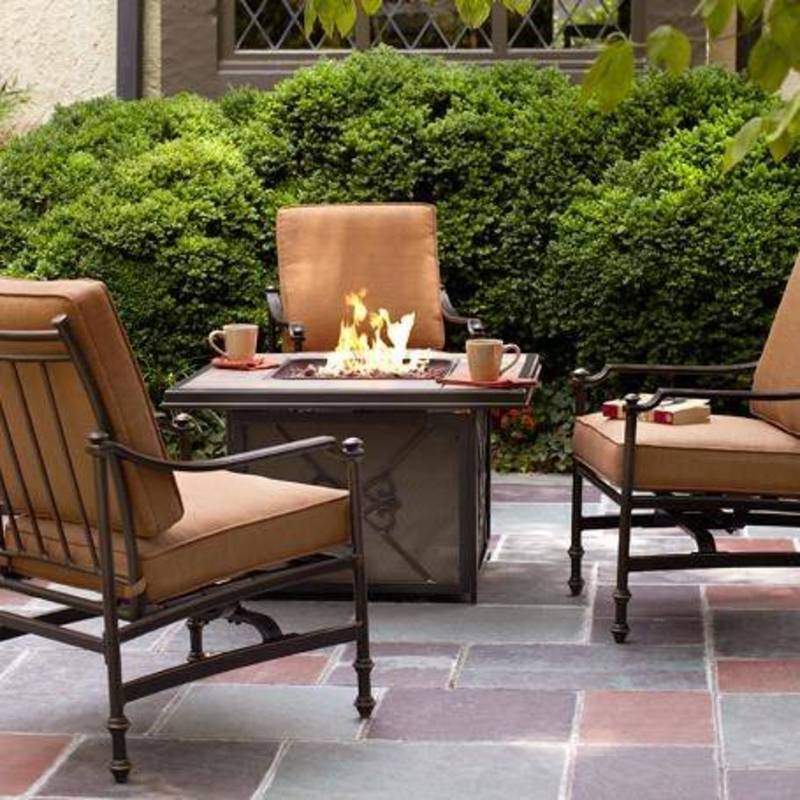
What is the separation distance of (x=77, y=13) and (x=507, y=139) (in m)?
2.93

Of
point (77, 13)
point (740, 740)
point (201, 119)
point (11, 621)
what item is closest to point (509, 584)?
point (740, 740)

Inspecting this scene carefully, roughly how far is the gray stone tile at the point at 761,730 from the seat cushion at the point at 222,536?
111 cm

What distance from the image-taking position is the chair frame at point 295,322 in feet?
24.7

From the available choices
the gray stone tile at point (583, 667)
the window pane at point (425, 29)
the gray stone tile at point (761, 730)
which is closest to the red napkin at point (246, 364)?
the gray stone tile at point (583, 667)

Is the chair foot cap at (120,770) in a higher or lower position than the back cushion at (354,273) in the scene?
lower

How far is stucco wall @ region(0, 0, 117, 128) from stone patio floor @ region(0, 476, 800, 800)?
16.1ft

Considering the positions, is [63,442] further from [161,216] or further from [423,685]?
[161,216]

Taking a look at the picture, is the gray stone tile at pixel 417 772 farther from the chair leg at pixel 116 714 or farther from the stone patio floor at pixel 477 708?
the chair leg at pixel 116 714

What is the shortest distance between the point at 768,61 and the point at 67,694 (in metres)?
3.51

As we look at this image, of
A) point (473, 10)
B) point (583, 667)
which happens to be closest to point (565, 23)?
point (583, 667)

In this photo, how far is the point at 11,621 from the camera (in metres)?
4.75

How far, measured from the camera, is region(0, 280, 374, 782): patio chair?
438 cm

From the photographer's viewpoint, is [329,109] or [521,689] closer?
[521,689]

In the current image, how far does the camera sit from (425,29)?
10344mm
